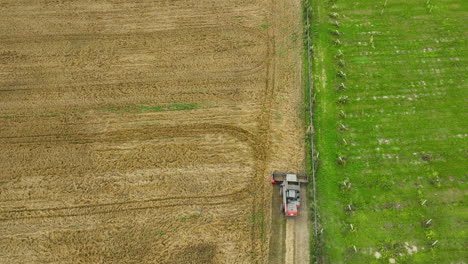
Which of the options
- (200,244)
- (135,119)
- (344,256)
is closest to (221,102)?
(135,119)

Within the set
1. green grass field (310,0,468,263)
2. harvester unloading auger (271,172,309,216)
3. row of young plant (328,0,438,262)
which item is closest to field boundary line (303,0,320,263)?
green grass field (310,0,468,263)

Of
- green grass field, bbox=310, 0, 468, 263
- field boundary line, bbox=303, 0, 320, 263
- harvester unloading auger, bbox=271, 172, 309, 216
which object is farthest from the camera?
harvester unloading auger, bbox=271, 172, 309, 216

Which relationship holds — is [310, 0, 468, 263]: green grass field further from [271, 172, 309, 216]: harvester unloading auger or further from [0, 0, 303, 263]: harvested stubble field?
[0, 0, 303, 263]: harvested stubble field

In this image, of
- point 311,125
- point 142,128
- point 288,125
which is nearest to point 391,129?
point 311,125

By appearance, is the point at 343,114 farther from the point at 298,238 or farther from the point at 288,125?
the point at 298,238

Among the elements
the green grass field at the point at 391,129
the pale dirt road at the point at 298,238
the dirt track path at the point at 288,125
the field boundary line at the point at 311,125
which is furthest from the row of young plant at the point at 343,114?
the dirt track path at the point at 288,125

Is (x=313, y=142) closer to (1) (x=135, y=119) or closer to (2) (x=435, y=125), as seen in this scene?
(2) (x=435, y=125)
